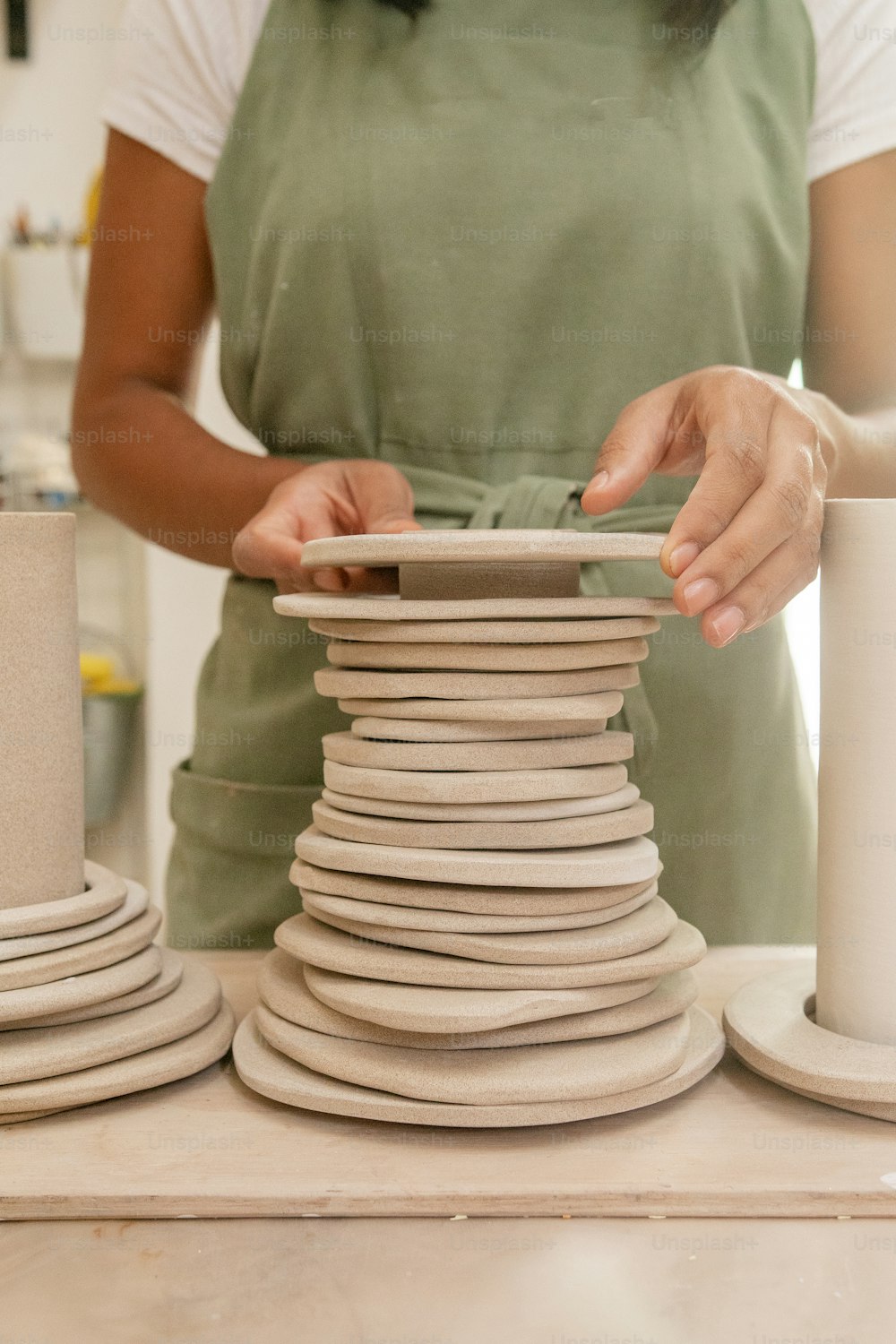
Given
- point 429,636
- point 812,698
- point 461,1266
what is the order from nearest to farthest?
point 461,1266 < point 429,636 < point 812,698

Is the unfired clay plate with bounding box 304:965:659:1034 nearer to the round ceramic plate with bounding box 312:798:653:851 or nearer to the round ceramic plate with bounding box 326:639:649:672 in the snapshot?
the round ceramic plate with bounding box 312:798:653:851

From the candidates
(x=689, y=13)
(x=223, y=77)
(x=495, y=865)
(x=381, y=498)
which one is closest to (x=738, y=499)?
(x=495, y=865)

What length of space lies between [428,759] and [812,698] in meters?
2.41

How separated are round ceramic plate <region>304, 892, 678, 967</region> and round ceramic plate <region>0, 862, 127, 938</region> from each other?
0.57 feet

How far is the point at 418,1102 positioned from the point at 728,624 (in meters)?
0.41

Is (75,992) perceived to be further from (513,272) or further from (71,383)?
(71,383)

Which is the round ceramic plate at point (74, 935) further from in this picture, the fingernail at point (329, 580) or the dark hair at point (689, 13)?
the dark hair at point (689, 13)

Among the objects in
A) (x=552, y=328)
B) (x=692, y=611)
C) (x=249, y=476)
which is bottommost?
(x=692, y=611)

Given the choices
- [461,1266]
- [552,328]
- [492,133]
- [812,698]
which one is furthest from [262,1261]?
[812,698]

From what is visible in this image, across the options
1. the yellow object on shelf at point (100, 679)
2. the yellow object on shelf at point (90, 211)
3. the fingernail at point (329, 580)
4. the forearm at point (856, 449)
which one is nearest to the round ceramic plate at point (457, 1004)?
the fingernail at point (329, 580)

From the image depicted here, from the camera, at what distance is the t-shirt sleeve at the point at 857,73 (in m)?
1.42

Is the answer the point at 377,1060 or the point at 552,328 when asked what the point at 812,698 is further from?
the point at 377,1060

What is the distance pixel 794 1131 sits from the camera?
837mm

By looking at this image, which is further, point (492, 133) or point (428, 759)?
point (492, 133)
